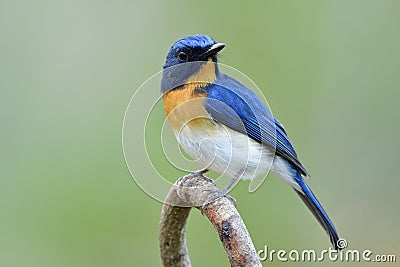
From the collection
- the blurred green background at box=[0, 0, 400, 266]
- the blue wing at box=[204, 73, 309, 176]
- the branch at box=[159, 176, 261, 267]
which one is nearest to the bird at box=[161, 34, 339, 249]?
the blue wing at box=[204, 73, 309, 176]

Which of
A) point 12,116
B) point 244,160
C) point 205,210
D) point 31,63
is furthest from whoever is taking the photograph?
point 31,63

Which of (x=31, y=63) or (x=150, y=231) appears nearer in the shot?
(x=150, y=231)

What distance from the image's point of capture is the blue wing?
3432mm

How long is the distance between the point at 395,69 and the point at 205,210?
3173mm

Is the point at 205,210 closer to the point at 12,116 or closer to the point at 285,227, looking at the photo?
the point at 285,227

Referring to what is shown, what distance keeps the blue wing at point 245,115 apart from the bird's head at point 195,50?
0.15 meters

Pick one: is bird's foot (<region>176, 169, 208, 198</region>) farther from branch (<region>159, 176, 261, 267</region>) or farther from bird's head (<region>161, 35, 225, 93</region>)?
bird's head (<region>161, 35, 225, 93</region>)

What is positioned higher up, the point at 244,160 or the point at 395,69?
the point at 395,69

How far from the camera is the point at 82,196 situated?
4.62 meters

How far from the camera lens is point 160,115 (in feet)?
13.7

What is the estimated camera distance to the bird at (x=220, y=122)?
3.30 m

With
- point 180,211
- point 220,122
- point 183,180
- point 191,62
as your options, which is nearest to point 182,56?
point 191,62

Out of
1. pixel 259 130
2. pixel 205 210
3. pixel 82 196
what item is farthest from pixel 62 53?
pixel 205 210

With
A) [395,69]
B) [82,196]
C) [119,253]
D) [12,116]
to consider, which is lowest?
[119,253]
